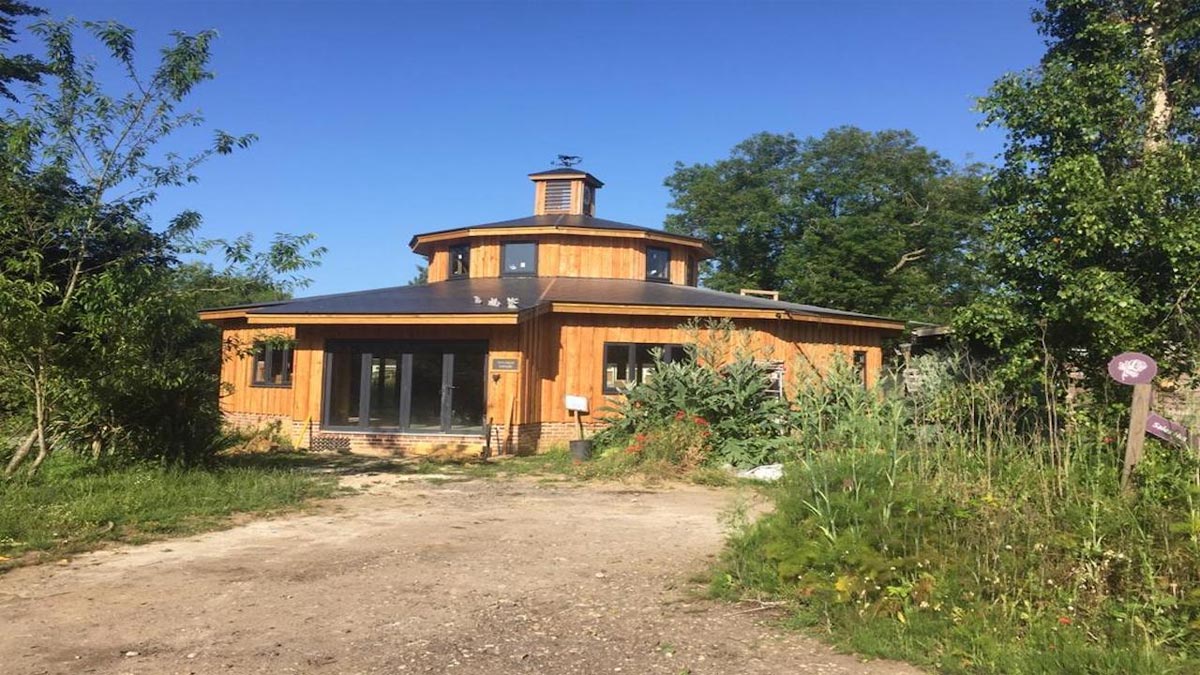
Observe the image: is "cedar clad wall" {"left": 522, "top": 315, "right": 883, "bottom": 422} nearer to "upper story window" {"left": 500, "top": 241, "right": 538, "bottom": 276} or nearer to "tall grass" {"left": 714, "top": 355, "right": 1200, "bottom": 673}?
"upper story window" {"left": 500, "top": 241, "right": 538, "bottom": 276}

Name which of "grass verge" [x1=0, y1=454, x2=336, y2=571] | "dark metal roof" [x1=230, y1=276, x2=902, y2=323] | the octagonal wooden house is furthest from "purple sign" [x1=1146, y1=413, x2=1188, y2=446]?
"dark metal roof" [x1=230, y1=276, x2=902, y2=323]

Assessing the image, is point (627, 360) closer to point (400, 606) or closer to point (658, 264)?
point (658, 264)

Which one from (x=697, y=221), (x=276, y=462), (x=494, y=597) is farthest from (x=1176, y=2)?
(x=697, y=221)

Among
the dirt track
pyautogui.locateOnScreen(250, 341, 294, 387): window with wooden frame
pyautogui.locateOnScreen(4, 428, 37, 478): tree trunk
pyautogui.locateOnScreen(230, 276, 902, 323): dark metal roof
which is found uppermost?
pyautogui.locateOnScreen(230, 276, 902, 323): dark metal roof

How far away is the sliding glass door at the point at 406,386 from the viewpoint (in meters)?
15.0

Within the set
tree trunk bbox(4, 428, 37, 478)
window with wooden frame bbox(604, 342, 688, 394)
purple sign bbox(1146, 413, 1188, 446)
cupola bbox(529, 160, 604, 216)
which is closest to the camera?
purple sign bbox(1146, 413, 1188, 446)

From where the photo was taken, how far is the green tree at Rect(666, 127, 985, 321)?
1272 inches

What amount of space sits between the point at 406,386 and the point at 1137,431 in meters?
12.7

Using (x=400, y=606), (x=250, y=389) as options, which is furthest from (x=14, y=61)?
(x=400, y=606)

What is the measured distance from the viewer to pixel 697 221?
3944 cm

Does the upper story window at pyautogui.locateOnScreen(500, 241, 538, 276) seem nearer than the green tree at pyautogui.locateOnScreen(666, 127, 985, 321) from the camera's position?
Yes

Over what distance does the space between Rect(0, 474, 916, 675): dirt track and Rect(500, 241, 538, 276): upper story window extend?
12.8 metres

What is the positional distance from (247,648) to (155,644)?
54 centimetres

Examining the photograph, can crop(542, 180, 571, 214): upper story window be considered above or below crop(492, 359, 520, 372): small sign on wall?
above
